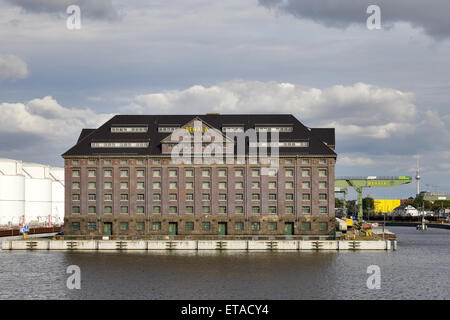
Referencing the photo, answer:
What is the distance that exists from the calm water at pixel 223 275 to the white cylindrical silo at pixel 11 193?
83.8 meters

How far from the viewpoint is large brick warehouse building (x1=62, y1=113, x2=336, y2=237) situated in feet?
381

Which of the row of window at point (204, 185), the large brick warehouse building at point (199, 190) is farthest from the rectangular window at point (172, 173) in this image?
the row of window at point (204, 185)

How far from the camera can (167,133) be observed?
122m

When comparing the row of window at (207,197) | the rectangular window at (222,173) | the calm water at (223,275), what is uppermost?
the rectangular window at (222,173)

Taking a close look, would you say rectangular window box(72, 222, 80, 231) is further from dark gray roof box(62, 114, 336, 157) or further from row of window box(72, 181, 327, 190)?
dark gray roof box(62, 114, 336, 157)

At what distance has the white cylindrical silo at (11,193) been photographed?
177 m

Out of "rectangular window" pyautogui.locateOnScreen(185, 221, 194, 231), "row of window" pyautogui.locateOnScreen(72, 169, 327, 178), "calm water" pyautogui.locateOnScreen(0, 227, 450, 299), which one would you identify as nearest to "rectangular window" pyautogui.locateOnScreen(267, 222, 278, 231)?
"row of window" pyautogui.locateOnScreen(72, 169, 327, 178)

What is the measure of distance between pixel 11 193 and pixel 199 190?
8557cm

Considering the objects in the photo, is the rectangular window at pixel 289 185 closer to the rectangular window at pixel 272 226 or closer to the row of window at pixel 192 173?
the row of window at pixel 192 173

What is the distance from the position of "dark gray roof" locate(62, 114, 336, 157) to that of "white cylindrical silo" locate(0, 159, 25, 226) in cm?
6327

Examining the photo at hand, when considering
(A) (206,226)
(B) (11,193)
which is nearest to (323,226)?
(A) (206,226)

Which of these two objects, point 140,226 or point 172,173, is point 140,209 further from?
point 172,173

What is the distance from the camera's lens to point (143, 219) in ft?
384
